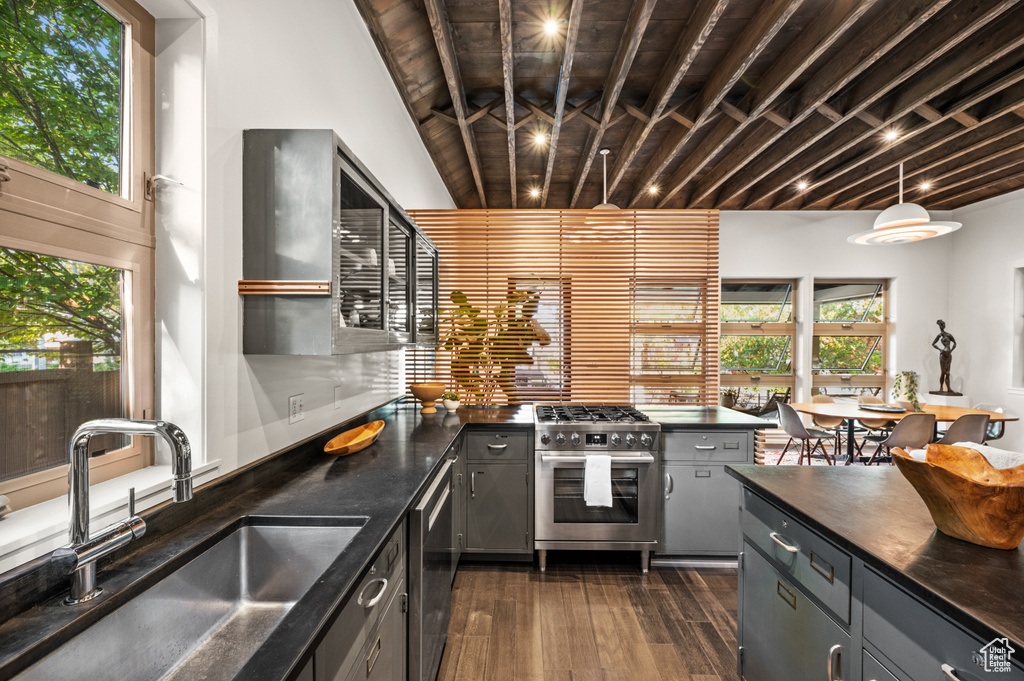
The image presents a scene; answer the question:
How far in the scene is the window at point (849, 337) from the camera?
580 centimetres

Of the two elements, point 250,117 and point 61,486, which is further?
point 250,117

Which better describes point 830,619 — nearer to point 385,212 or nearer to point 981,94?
point 385,212

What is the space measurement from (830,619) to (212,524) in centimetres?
161

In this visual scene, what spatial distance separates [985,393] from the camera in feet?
17.4

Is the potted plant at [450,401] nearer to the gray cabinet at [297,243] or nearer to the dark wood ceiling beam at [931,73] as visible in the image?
the gray cabinet at [297,243]

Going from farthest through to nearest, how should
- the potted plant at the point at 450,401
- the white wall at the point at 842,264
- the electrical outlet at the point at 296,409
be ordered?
the white wall at the point at 842,264
the potted plant at the point at 450,401
the electrical outlet at the point at 296,409

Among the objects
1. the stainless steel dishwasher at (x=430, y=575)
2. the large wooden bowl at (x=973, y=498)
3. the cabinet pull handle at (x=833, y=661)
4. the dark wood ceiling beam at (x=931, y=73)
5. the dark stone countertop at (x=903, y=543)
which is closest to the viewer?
the dark stone countertop at (x=903, y=543)

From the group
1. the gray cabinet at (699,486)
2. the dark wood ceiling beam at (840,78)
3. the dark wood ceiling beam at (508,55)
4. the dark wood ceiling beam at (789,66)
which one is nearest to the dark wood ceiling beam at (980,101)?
the dark wood ceiling beam at (840,78)

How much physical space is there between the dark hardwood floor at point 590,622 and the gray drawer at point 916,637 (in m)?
1.13

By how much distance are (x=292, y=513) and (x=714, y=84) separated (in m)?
3.31

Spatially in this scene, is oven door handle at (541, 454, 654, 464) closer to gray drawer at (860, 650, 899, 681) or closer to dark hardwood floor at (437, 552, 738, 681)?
dark hardwood floor at (437, 552, 738, 681)

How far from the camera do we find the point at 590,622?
227cm

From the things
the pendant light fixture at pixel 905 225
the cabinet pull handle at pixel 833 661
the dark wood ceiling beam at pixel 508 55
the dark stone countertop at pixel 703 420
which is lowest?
the cabinet pull handle at pixel 833 661

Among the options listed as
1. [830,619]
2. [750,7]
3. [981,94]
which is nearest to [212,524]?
[830,619]
